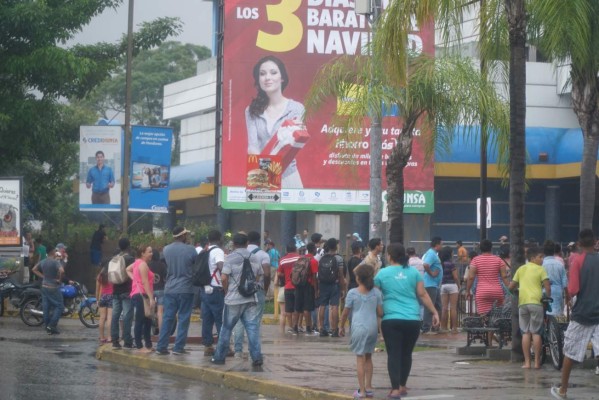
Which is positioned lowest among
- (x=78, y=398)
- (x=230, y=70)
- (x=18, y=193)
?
(x=78, y=398)

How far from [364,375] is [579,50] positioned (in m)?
7.21

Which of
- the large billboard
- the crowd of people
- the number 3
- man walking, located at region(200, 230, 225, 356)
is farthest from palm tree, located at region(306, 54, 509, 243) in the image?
the number 3

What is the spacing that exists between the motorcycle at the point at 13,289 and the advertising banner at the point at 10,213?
1.28m

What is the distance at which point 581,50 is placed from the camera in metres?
17.9

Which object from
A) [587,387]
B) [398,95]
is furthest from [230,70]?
[587,387]

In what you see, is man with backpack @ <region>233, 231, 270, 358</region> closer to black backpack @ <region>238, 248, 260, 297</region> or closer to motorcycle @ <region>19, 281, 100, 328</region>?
black backpack @ <region>238, 248, 260, 297</region>

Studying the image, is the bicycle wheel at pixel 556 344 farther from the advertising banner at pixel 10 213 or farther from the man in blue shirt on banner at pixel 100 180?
the man in blue shirt on banner at pixel 100 180

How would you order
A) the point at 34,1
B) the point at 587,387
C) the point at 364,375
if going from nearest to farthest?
the point at 364,375, the point at 587,387, the point at 34,1

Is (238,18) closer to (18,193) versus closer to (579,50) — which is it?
(18,193)

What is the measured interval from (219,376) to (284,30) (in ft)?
74.7

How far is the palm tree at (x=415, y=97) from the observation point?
23328mm

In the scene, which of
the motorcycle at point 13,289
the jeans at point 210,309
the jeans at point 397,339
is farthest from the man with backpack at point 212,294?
the motorcycle at point 13,289

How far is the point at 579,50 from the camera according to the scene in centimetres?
1794

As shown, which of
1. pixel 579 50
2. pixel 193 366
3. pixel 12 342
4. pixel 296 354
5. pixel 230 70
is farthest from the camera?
pixel 230 70
